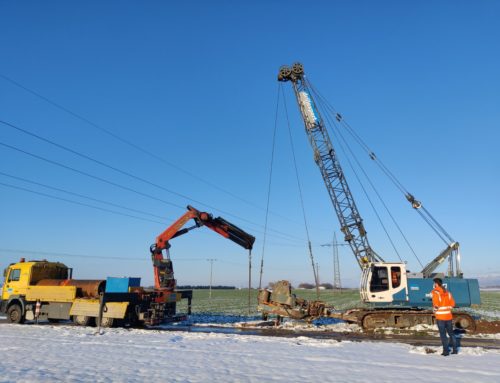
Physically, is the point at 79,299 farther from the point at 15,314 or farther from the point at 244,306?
the point at 244,306

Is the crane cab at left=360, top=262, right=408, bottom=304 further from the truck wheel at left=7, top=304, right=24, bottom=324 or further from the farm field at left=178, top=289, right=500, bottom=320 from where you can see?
the truck wheel at left=7, top=304, right=24, bottom=324

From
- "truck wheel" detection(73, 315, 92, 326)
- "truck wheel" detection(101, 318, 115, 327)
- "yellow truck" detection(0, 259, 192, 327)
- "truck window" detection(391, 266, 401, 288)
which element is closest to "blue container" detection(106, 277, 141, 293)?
"yellow truck" detection(0, 259, 192, 327)

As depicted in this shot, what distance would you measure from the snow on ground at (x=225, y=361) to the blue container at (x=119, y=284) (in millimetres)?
6223

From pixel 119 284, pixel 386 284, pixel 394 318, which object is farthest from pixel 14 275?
pixel 394 318

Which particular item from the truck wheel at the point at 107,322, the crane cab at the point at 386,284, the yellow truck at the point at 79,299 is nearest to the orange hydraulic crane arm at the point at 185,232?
the yellow truck at the point at 79,299

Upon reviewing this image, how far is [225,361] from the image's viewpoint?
9.95 meters

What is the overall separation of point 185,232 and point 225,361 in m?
14.0

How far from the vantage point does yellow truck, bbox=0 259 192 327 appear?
777 inches

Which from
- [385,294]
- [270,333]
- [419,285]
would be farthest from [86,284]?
[419,285]

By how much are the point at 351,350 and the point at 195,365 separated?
538 cm

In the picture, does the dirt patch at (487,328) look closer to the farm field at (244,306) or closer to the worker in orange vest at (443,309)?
the farm field at (244,306)

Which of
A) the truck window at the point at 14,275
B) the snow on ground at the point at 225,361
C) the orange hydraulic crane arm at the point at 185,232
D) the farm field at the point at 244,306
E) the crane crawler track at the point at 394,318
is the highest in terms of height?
the orange hydraulic crane arm at the point at 185,232

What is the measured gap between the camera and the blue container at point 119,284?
20.6 m

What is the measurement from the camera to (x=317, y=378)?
322 inches
